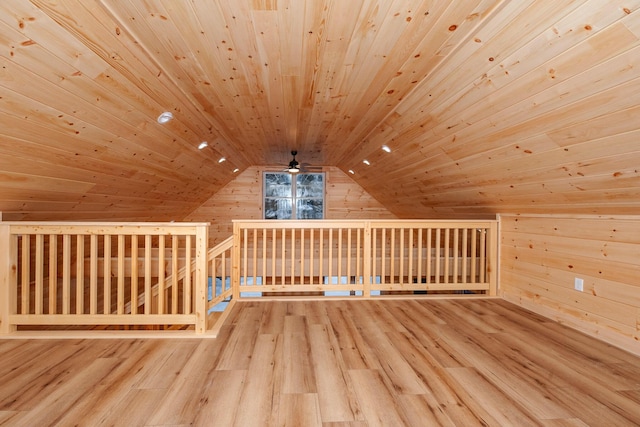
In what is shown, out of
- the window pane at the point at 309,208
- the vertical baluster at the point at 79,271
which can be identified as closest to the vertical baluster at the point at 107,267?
the vertical baluster at the point at 79,271

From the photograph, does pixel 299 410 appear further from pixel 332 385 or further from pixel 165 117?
pixel 165 117

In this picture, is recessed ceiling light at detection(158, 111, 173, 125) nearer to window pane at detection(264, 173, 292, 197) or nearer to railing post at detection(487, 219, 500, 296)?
railing post at detection(487, 219, 500, 296)

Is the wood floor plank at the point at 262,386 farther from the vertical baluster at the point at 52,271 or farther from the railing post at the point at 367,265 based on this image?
the vertical baluster at the point at 52,271

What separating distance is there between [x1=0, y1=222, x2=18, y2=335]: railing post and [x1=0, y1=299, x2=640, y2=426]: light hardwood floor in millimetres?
297

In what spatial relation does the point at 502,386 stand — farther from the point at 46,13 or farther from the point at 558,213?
the point at 46,13

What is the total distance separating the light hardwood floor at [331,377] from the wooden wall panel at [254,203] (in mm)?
4333

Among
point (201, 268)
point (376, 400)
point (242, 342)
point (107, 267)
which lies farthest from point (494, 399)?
point (107, 267)

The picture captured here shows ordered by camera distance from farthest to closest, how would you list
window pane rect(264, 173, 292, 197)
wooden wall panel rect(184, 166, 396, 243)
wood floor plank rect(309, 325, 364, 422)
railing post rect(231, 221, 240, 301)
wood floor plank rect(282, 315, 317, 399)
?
1. window pane rect(264, 173, 292, 197)
2. wooden wall panel rect(184, 166, 396, 243)
3. railing post rect(231, 221, 240, 301)
4. wood floor plank rect(282, 315, 317, 399)
5. wood floor plank rect(309, 325, 364, 422)

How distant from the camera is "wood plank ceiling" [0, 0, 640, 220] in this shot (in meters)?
1.51

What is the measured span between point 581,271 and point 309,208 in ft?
17.0

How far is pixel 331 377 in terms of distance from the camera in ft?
6.40

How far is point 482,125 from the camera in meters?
2.46

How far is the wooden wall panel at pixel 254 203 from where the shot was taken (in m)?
6.92

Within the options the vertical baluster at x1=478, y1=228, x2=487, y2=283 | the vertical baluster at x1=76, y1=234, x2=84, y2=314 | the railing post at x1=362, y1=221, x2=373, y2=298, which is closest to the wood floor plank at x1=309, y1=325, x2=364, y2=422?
the railing post at x1=362, y1=221, x2=373, y2=298
